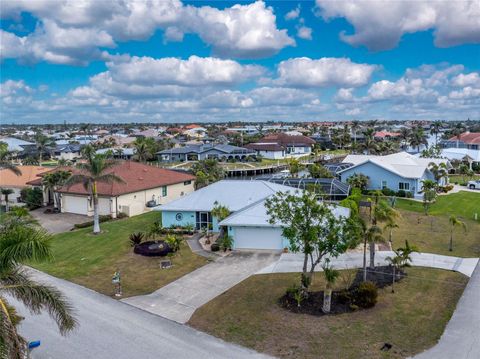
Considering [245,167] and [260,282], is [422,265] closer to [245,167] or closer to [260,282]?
[260,282]

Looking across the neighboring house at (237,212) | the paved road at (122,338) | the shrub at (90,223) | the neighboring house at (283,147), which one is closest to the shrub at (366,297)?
the paved road at (122,338)

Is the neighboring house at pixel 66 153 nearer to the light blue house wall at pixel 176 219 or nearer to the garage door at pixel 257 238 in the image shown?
the light blue house wall at pixel 176 219

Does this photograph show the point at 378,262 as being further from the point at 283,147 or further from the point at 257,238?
the point at 283,147

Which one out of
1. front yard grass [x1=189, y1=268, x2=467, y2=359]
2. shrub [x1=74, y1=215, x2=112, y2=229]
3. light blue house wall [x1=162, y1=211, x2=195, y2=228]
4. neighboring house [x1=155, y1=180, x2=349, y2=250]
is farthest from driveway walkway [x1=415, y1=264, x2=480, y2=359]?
shrub [x1=74, y1=215, x2=112, y2=229]

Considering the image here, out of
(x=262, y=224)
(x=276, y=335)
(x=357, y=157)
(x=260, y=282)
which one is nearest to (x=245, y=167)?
(x=357, y=157)

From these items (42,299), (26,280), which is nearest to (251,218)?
(26,280)

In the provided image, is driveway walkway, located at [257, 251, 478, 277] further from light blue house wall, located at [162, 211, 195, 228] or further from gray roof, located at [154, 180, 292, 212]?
light blue house wall, located at [162, 211, 195, 228]
